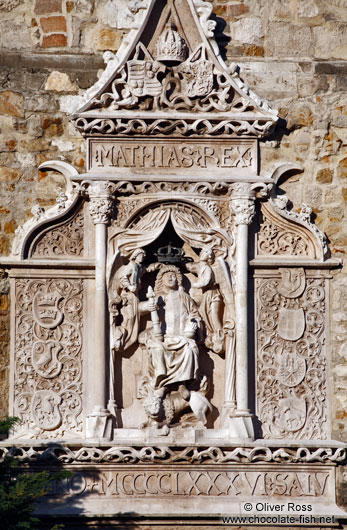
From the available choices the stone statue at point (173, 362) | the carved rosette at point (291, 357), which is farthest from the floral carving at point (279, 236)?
the stone statue at point (173, 362)

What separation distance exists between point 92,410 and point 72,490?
639mm

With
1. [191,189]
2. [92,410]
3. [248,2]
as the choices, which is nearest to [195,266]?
[191,189]

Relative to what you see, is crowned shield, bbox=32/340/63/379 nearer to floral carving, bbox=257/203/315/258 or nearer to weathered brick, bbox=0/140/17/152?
weathered brick, bbox=0/140/17/152

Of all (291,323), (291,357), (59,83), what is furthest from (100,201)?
(291,357)

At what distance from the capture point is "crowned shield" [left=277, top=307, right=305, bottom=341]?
39.4 feet

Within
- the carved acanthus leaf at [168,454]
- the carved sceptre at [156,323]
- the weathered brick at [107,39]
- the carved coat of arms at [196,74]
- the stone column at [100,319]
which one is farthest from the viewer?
the weathered brick at [107,39]

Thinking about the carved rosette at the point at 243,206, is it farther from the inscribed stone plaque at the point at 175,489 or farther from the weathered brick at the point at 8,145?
the inscribed stone plaque at the point at 175,489

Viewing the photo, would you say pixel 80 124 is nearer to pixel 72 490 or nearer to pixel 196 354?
pixel 196 354

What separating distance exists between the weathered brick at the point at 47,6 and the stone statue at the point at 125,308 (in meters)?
2.21

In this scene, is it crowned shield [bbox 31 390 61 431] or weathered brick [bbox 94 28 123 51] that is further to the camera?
weathered brick [bbox 94 28 123 51]

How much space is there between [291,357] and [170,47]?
268 centimetres

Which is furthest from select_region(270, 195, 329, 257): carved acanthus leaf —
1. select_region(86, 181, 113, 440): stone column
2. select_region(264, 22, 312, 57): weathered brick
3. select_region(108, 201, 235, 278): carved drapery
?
select_region(86, 181, 113, 440): stone column

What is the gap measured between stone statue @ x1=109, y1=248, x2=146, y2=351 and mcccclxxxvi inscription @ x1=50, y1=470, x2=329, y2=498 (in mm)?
1027

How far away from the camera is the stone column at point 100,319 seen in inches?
459
